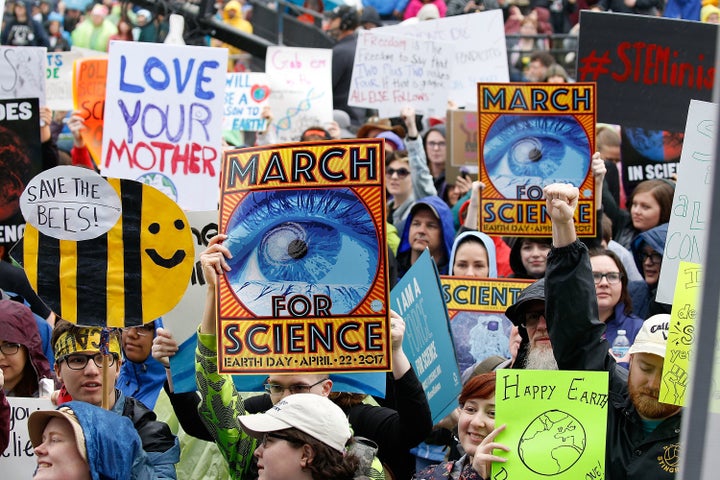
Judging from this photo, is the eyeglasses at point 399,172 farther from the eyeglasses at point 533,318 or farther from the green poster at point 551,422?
the green poster at point 551,422

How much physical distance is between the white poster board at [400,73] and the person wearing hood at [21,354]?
198 inches

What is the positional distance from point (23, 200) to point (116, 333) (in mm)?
624

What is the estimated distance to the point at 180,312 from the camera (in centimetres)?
526

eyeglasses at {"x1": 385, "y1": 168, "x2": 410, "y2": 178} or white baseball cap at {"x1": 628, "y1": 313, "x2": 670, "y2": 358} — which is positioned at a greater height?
eyeglasses at {"x1": 385, "y1": 168, "x2": 410, "y2": 178}

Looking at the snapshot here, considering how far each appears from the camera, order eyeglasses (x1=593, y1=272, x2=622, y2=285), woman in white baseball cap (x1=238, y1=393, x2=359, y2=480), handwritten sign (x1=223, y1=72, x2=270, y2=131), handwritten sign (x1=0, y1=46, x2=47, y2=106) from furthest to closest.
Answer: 1. handwritten sign (x1=223, y1=72, x2=270, y2=131)
2. handwritten sign (x1=0, y1=46, x2=47, y2=106)
3. eyeglasses (x1=593, y1=272, x2=622, y2=285)
4. woman in white baseball cap (x1=238, y1=393, x2=359, y2=480)

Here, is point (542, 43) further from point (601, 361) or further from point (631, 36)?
point (601, 361)

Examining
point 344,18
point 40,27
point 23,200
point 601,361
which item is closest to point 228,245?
point 23,200

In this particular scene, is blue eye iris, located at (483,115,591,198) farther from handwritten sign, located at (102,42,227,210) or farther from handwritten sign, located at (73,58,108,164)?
handwritten sign, located at (73,58,108,164)

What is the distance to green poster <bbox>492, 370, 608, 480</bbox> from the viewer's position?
13.1 feet

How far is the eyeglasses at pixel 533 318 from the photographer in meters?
4.68

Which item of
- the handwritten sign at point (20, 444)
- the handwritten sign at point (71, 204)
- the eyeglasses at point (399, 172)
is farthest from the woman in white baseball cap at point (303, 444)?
the eyeglasses at point (399, 172)

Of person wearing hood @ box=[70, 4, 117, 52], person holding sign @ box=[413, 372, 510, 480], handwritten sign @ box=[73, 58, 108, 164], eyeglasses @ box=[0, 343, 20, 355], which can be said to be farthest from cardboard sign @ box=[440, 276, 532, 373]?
person wearing hood @ box=[70, 4, 117, 52]

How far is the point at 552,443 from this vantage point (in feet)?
13.1

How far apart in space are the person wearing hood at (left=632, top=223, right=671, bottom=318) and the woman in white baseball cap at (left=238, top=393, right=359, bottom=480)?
123 inches
